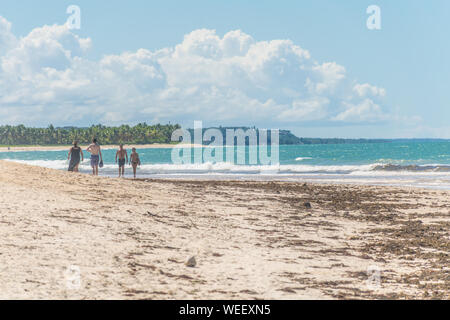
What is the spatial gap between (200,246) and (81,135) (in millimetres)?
175321

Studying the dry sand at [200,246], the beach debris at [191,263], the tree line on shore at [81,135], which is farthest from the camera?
the tree line on shore at [81,135]

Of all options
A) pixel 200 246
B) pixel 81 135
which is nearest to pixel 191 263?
pixel 200 246

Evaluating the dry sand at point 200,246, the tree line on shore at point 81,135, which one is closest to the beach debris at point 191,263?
the dry sand at point 200,246

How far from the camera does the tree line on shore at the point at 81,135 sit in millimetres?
176250

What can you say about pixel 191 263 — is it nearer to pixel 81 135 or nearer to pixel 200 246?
pixel 200 246

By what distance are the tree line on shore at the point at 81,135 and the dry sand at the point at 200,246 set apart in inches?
6481

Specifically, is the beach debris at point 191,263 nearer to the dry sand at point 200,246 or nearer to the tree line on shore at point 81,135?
the dry sand at point 200,246

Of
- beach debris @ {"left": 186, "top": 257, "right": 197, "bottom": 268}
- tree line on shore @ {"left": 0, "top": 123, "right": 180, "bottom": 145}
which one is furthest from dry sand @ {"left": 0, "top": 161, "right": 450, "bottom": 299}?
tree line on shore @ {"left": 0, "top": 123, "right": 180, "bottom": 145}

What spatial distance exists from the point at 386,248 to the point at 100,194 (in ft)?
22.6

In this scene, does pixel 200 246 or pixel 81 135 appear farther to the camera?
pixel 81 135

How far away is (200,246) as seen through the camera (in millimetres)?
8414
